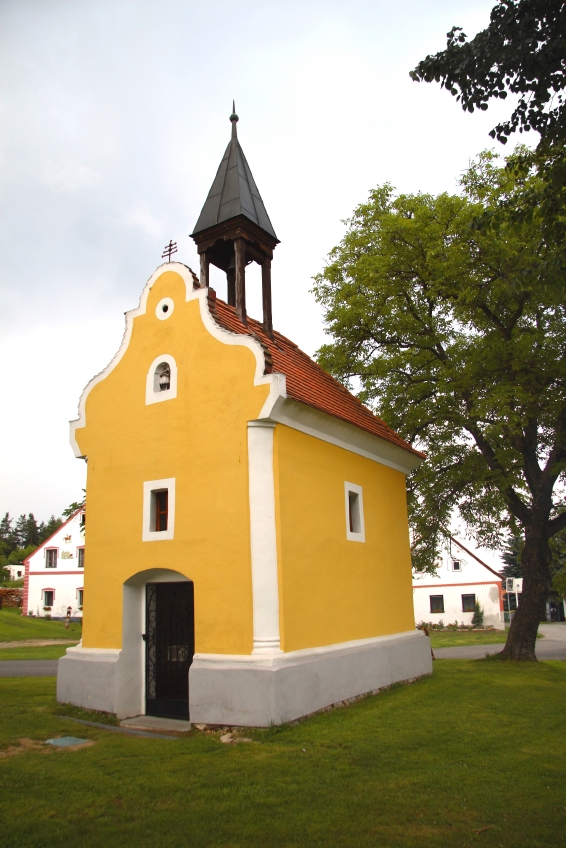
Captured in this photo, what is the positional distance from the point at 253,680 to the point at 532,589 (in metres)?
10.5

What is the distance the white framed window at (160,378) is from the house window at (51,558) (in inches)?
1382

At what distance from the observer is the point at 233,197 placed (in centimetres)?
1240

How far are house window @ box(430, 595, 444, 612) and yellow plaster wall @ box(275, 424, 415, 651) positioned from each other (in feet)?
90.7

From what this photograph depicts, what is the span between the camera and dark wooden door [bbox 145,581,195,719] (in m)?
10.2

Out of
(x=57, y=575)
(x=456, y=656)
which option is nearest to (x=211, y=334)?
(x=456, y=656)

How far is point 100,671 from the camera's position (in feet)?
33.7

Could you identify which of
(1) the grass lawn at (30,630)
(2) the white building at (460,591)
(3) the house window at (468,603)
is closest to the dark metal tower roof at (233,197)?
(1) the grass lawn at (30,630)

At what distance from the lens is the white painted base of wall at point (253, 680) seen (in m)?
8.62

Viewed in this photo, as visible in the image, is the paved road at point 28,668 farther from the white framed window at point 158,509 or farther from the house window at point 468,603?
the house window at point 468,603

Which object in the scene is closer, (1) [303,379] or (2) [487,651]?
(1) [303,379]

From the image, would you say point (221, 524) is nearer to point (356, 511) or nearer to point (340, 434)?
point (340, 434)

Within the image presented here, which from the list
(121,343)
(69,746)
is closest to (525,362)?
(121,343)

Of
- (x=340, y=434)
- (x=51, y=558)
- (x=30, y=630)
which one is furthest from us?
(x=51, y=558)

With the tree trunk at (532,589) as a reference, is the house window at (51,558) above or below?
above
